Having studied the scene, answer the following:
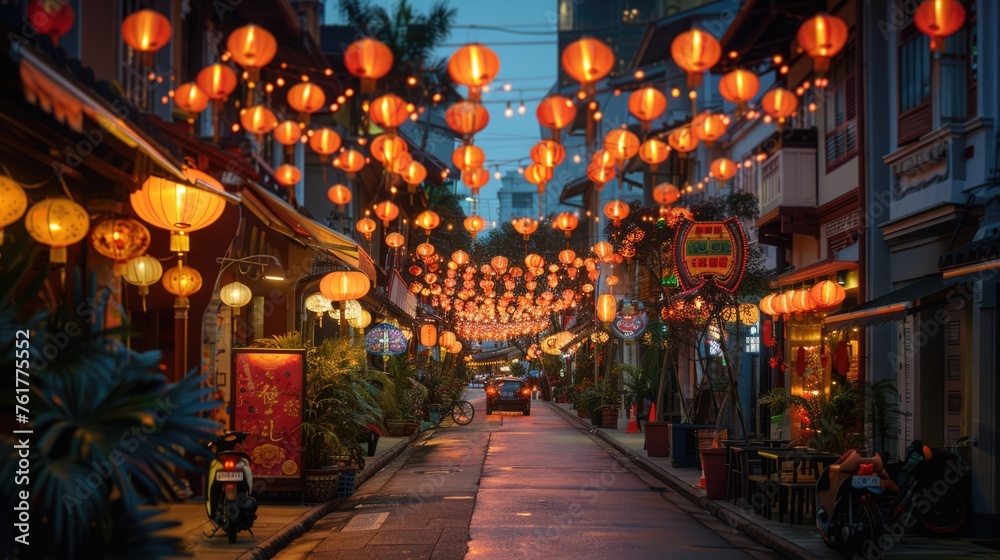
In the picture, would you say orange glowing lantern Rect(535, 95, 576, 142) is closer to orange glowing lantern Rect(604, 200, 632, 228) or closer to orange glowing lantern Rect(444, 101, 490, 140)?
orange glowing lantern Rect(444, 101, 490, 140)

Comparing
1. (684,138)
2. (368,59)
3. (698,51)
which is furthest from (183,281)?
(684,138)

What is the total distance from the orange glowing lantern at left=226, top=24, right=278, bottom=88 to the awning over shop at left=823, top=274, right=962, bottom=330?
8837mm

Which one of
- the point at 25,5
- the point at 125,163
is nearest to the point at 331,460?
the point at 125,163

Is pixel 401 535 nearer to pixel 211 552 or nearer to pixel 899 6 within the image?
pixel 211 552

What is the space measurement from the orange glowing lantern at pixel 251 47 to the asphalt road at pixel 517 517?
604 centimetres

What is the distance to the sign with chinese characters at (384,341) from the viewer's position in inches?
1208

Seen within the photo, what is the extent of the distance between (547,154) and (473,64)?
4.53 meters

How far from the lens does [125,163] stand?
1084 centimetres

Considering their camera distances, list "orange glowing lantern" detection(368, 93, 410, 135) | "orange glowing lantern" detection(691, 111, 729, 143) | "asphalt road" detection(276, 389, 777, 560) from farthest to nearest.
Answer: "orange glowing lantern" detection(691, 111, 729, 143) < "orange glowing lantern" detection(368, 93, 410, 135) < "asphalt road" detection(276, 389, 777, 560)

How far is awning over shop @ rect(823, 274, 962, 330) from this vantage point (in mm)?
13805

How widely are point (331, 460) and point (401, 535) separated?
425 cm

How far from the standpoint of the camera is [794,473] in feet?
47.6

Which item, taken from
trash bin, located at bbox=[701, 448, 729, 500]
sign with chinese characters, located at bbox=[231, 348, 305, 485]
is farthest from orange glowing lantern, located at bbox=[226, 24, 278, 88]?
trash bin, located at bbox=[701, 448, 729, 500]

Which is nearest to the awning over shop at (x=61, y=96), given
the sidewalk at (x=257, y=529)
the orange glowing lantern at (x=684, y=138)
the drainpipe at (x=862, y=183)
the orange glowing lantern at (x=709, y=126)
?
the sidewalk at (x=257, y=529)
